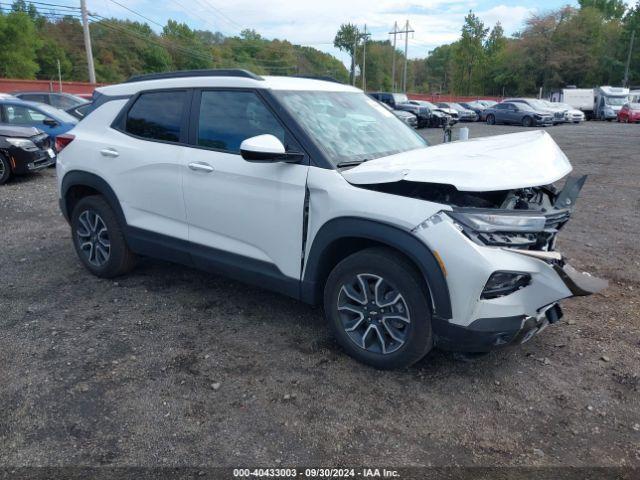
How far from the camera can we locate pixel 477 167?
121 inches

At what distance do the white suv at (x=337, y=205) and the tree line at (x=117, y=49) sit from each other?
131ft

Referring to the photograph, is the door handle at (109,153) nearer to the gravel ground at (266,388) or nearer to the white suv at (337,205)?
the white suv at (337,205)

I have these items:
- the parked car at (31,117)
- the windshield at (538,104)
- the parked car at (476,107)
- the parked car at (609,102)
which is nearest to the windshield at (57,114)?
the parked car at (31,117)

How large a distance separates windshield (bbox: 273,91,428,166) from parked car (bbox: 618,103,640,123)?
34271mm

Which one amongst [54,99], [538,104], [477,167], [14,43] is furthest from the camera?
[14,43]

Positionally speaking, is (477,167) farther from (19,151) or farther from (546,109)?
(546,109)

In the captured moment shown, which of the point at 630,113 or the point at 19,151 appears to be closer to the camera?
the point at 19,151

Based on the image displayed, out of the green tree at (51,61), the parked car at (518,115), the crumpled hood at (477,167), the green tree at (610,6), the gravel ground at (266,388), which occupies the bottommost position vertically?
the gravel ground at (266,388)

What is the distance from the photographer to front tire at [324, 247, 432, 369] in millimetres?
3117

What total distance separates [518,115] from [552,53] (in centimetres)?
4357

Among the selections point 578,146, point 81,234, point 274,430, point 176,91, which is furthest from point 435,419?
point 578,146

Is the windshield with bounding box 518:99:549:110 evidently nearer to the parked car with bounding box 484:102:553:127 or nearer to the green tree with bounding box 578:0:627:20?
the parked car with bounding box 484:102:553:127

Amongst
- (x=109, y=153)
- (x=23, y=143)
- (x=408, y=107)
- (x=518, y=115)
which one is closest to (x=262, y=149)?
(x=109, y=153)

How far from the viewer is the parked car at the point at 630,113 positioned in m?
32.7
